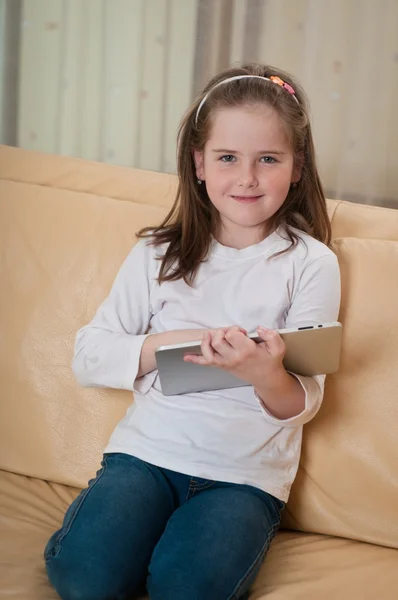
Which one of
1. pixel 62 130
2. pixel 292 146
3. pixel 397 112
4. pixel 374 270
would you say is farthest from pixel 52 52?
pixel 374 270

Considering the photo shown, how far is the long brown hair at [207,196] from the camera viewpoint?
4.67 ft

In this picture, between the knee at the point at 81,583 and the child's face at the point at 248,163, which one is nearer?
the knee at the point at 81,583

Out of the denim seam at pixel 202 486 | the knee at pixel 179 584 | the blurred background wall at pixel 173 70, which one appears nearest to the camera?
the knee at pixel 179 584

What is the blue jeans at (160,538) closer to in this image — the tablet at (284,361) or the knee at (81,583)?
the knee at (81,583)

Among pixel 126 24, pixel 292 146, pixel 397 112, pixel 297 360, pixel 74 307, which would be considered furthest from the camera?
pixel 126 24

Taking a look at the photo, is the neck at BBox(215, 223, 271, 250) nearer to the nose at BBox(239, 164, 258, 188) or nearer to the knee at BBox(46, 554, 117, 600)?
the nose at BBox(239, 164, 258, 188)

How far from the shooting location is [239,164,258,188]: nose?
1389mm

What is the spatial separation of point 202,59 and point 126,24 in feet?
0.74

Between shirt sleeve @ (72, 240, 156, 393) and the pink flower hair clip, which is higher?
the pink flower hair clip

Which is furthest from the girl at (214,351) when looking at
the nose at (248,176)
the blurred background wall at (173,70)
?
the blurred background wall at (173,70)

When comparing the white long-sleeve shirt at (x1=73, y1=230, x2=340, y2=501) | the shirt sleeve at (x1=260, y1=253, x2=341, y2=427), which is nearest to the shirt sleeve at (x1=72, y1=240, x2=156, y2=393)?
the white long-sleeve shirt at (x1=73, y1=230, x2=340, y2=501)

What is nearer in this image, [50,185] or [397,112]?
[50,185]

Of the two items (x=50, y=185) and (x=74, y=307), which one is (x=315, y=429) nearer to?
(x=74, y=307)

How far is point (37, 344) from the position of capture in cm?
159
